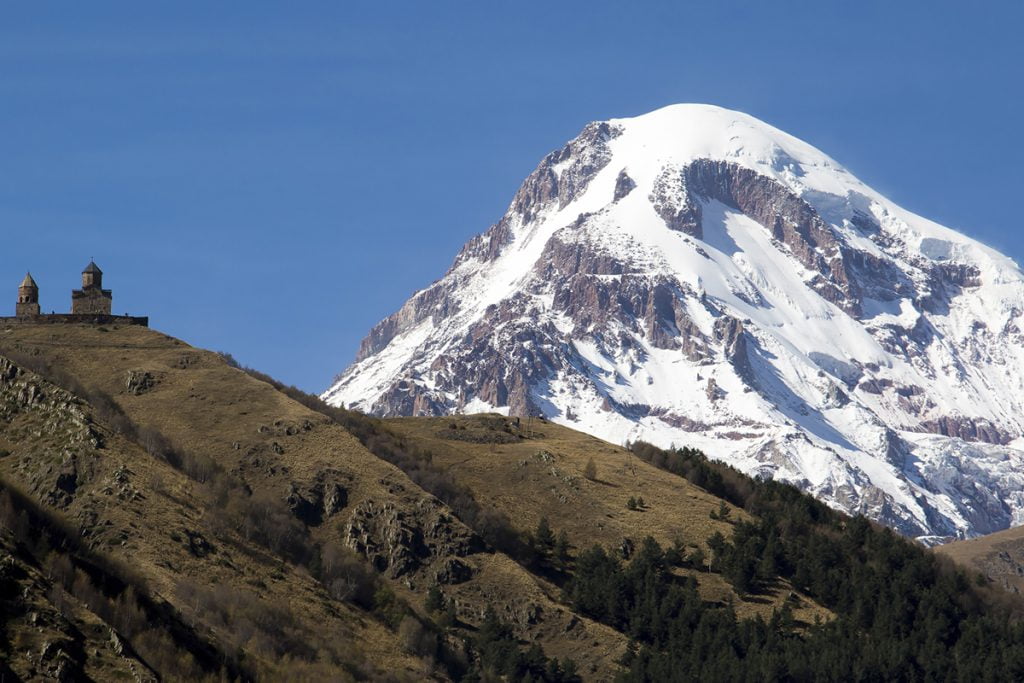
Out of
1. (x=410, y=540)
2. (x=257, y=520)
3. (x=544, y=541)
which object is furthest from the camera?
(x=544, y=541)

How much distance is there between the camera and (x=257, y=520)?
553 ft

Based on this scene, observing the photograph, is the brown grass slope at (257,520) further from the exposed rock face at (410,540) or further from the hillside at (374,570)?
the hillside at (374,570)

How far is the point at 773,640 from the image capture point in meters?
181

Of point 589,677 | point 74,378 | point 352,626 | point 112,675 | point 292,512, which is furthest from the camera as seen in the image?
point 74,378

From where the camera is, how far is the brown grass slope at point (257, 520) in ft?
474

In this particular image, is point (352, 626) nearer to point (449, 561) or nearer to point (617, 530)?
point (449, 561)

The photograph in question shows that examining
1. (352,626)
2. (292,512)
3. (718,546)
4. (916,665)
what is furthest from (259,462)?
(916,665)

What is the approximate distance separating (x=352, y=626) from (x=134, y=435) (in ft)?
105

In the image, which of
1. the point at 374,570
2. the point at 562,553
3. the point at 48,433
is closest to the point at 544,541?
the point at 562,553

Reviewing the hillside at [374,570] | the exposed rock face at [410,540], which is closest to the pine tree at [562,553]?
the hillside at [374,570]

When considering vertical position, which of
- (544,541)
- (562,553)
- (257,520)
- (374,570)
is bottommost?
(374,570)

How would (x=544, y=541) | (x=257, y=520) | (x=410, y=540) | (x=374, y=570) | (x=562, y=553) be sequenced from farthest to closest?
(x=544, y=541)
(x=562, y=553)
(x=410, y=540)
(x=374, y=570)
(x=257, y=520)

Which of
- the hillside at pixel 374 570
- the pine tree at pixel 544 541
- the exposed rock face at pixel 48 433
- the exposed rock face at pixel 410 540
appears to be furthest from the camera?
the pine tree at pixel 544 541

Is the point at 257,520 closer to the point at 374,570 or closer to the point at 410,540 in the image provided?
the point at 374,570
